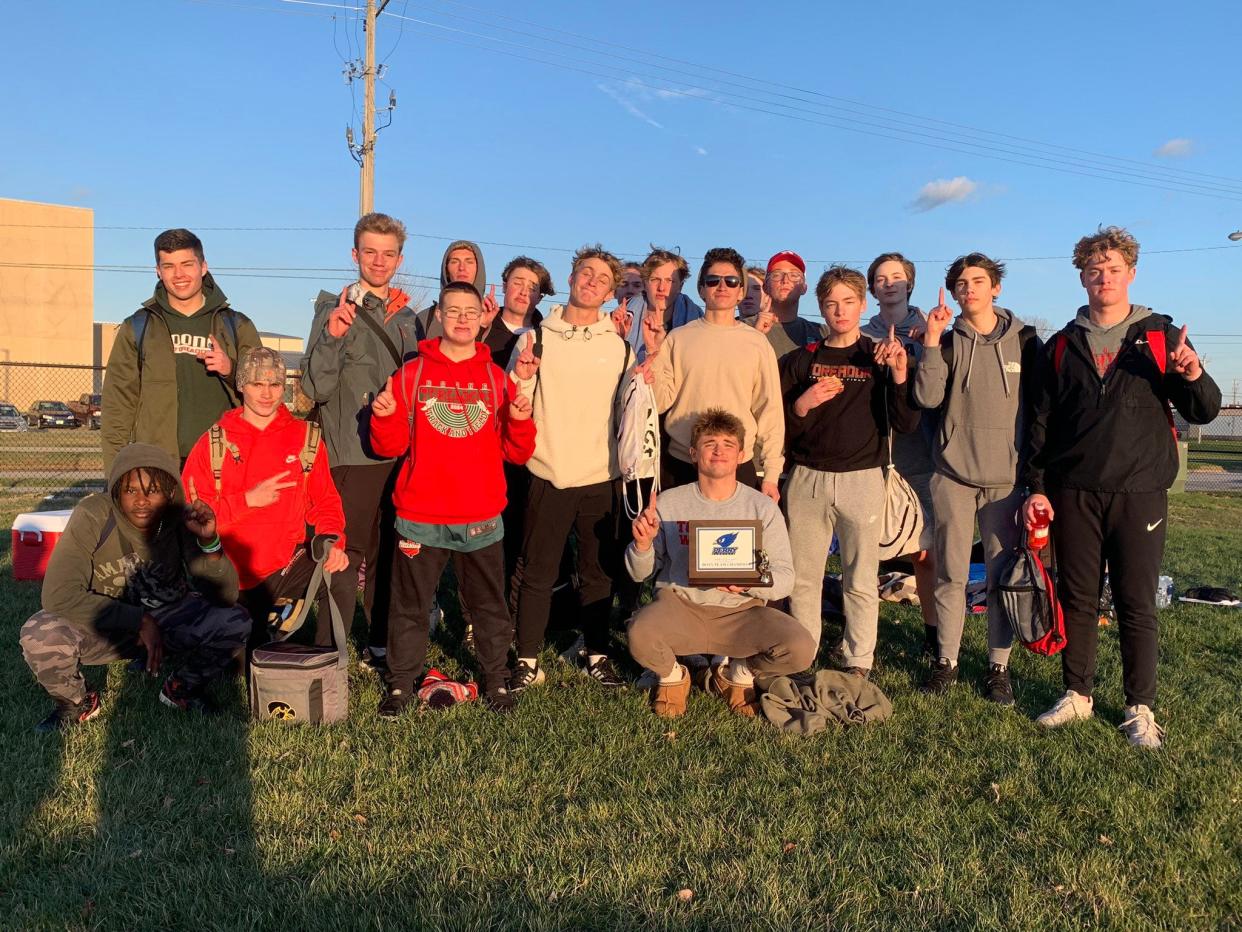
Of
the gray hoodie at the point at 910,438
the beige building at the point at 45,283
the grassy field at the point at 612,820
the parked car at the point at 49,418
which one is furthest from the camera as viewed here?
the beige building at the point at 45,283

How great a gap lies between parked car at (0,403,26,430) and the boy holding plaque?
123 ft

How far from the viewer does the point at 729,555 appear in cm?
485

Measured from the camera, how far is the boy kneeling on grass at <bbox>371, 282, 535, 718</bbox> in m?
4.76

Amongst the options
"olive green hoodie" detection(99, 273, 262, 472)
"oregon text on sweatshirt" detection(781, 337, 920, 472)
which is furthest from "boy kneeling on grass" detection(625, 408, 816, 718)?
"olive green hoodie" detection(99, 273, 262, 472)

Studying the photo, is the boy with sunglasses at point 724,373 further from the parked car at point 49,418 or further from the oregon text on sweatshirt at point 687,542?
the parked car at point 49,418

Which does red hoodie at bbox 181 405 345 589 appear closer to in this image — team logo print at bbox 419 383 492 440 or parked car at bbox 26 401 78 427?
team logo print at bbox 419 383 492 440

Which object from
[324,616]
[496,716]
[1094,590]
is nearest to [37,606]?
[324,616]

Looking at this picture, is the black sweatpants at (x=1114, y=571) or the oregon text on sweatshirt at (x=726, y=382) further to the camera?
the oregon text on sweatshirt at (x=726, y=382)

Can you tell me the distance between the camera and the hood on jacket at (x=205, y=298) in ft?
16.9

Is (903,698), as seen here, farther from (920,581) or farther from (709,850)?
(709,850)

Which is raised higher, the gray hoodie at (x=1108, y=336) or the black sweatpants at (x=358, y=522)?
the gray hoodie at (x=1108, y=336)

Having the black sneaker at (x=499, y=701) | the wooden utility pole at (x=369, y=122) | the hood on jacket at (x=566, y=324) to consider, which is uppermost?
the wooden utility pole at (x=369, y=122)

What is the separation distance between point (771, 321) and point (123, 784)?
15.0 ft

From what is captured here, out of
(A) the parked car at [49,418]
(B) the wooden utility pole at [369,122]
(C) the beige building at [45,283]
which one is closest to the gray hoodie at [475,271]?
(B) the wooden utility pole at [369,122]
